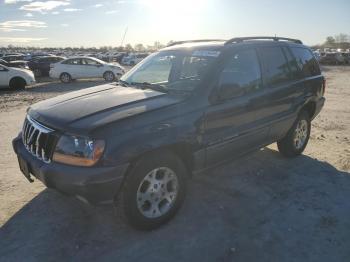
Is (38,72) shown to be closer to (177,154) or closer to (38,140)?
(38,140)

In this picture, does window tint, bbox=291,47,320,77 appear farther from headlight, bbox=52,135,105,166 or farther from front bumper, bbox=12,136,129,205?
headlight, bbox=52,135,105,166

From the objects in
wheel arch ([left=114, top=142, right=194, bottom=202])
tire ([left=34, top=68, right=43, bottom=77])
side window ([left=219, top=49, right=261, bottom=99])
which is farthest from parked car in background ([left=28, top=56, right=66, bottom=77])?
wheel arch ([left=114, top=142, right=194, bottom=202])

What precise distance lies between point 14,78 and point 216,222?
15.2 meters

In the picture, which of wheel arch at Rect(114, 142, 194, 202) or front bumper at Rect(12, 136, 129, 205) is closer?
front bumper at Rect(12, 136, 129, 205)

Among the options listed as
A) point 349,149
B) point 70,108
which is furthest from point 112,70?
point 70,108

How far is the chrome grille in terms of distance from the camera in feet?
11.3

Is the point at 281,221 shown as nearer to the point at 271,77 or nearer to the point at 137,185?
the point at 137,185

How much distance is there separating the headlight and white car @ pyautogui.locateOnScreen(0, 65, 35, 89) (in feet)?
48.2

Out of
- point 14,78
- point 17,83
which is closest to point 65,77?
point 17,83

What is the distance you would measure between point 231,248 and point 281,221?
0.83 m

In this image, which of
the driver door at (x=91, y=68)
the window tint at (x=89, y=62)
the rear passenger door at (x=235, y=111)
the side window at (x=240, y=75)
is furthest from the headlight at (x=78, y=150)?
the window tint at (x=89, y=62)

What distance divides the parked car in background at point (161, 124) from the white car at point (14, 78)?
13.2 metres

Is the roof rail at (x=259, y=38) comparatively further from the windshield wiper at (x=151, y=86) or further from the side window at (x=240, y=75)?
the windshield wiper at (x=151, y=86)

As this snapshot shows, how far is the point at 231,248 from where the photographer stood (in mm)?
3455
